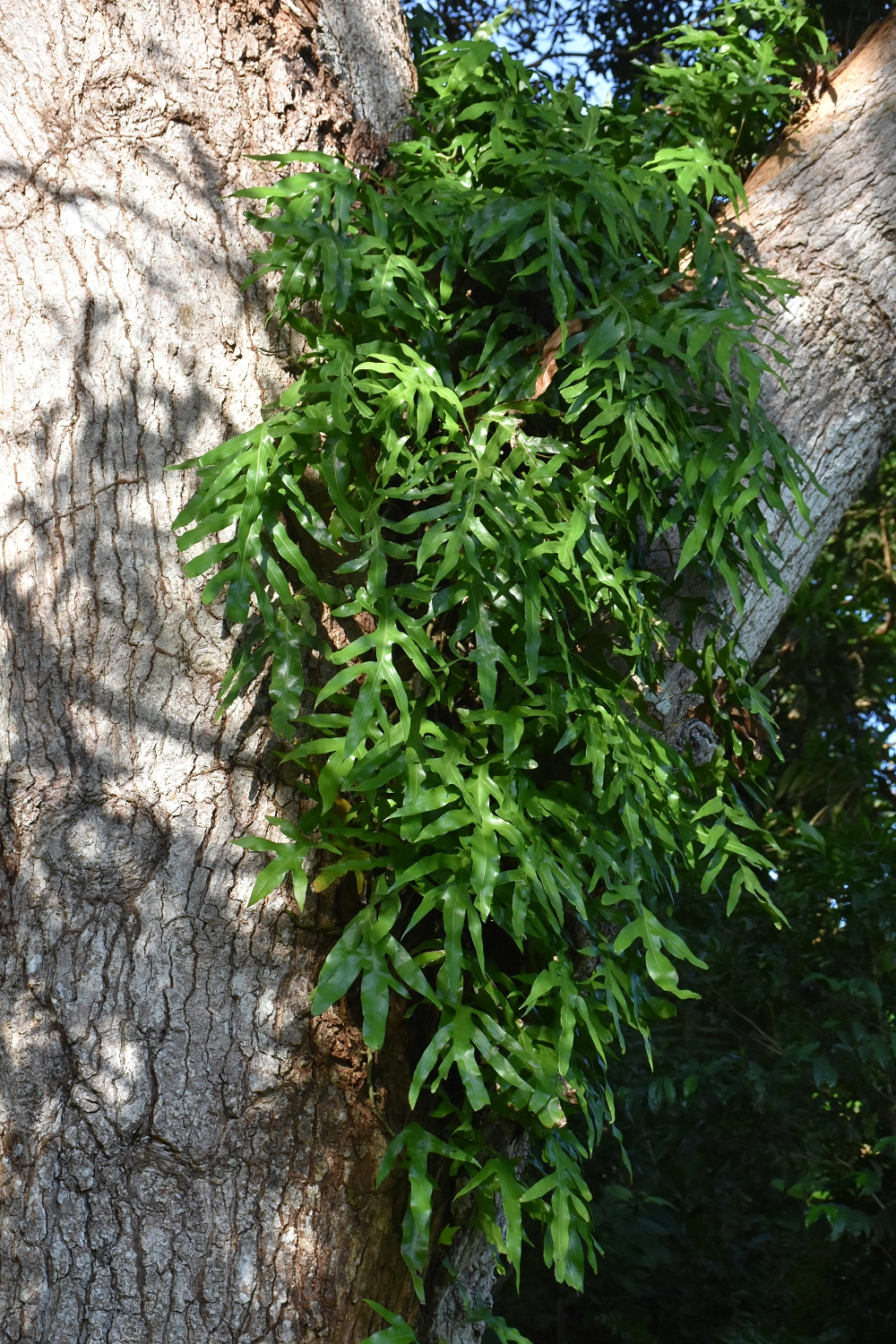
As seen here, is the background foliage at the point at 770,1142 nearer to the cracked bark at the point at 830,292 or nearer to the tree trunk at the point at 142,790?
the cracked bark at the point at 830,292

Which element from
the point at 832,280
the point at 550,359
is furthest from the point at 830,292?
the point at 550,359

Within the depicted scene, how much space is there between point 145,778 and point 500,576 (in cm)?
60

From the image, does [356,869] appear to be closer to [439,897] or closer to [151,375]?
[439,897]

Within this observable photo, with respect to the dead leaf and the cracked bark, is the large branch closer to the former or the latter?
the cracked bark

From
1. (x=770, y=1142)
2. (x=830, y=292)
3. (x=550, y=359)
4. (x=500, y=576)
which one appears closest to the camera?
(x=500, y=576)

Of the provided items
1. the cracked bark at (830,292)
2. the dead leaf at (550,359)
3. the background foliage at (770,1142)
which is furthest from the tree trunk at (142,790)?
the background foliage at (770,1142)

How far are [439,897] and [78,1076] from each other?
1.84 ft

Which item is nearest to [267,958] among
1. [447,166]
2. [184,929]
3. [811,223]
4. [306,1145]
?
[184,929]

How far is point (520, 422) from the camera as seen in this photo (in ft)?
5.58

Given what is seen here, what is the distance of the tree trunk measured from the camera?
145cm

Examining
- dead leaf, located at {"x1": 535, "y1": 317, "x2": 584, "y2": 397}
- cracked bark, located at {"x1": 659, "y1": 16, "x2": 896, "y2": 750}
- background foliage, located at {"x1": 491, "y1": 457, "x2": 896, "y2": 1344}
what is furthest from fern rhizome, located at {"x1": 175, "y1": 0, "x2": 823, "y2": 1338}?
background foliage, located at {"x1": 491, "y1": 457, "x2": 896, "y2": 1344}

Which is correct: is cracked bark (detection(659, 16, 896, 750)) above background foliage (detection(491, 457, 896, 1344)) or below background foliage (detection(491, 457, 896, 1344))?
above

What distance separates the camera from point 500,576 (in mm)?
1542

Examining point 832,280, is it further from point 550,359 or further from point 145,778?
point 145,778
